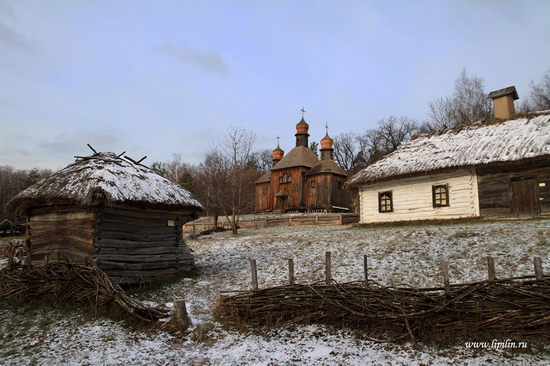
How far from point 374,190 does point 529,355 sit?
15.1 meters

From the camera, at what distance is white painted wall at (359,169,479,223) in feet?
57.2

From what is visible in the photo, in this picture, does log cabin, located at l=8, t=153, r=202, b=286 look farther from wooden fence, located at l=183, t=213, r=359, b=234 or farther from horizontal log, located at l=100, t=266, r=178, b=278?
wooden fence, located at l=183, t=213, r=359, b=234

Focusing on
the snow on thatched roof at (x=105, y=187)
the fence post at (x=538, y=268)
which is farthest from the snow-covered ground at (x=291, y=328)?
the snow on thatched roof at (x=105, y=187)

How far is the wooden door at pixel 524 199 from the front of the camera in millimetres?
15836

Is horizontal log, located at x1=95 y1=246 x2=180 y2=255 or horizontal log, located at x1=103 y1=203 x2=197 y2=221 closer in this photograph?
horizontal log, located at x1=95 y1=246 x2=180 y2=255

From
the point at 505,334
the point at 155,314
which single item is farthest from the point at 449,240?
the point at 155,314

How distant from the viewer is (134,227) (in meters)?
11.0

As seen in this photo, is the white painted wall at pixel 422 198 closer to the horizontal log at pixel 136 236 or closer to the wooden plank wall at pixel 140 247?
the wooden plank wall at pixel 140 247

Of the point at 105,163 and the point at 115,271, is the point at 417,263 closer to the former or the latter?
the point at 115,271

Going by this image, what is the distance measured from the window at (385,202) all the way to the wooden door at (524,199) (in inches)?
217

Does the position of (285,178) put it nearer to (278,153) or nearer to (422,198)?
(278,153)

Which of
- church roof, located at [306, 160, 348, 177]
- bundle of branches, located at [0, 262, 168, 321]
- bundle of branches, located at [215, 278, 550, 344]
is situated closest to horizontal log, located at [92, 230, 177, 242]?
bundle of branches, located at [0, 262, 168, 321]

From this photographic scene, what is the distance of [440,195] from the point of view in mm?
18344

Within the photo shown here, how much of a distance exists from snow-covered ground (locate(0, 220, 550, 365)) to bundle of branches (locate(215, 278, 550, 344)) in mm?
245
